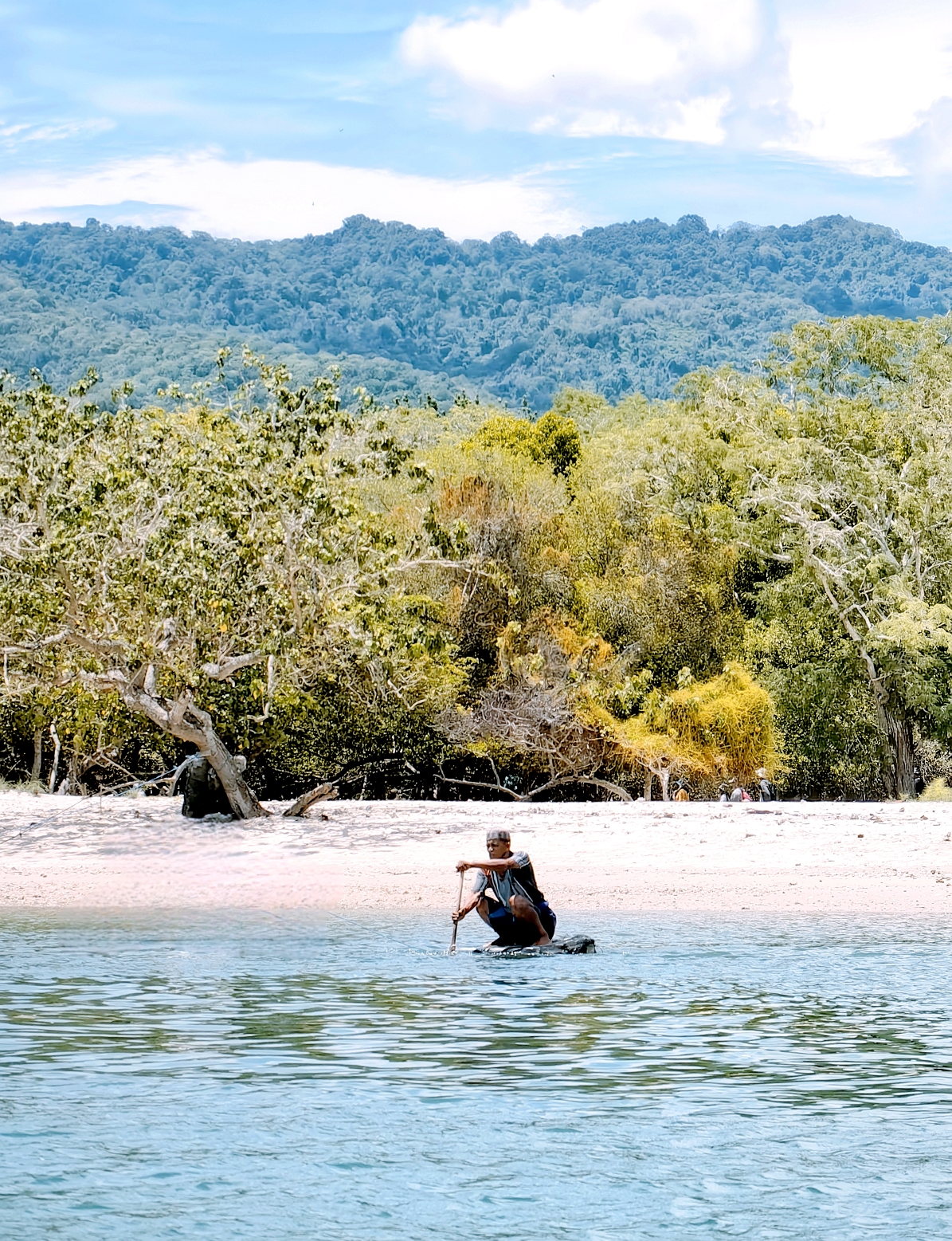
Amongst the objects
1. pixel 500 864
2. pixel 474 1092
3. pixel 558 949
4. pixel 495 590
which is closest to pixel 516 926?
pixel 558 949

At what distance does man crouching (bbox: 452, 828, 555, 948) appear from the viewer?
14617 mm

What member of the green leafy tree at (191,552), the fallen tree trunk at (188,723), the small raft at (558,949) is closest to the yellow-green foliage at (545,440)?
the green leafy tree at (191,552)

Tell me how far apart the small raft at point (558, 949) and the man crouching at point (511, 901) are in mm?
89

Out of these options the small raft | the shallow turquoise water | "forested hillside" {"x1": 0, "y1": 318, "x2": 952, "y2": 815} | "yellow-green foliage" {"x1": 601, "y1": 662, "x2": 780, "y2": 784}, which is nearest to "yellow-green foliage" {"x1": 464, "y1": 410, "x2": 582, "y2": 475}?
"forested hillside" {"x1": 0, "y1": 318, "x2": 952, "y2": 815}

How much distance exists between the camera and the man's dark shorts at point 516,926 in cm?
1473

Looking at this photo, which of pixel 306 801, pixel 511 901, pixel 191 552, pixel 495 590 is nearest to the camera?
pixel 511 901

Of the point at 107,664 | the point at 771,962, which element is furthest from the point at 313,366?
Result: the point at 771,962

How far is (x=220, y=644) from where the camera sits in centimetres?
2508

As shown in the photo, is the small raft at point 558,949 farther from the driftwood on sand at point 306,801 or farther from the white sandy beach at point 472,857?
the driftwood on sand at point 306,801

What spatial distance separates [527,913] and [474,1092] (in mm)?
5216

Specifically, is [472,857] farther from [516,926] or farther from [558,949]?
[558,949]

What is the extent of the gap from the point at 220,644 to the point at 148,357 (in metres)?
129

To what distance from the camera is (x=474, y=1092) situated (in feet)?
31.1

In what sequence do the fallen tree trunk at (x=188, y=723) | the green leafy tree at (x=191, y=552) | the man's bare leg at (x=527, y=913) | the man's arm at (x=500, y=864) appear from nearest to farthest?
the man's arm at (x=500, y=864)
the man's bare leg at (x=527, y=913)
the green leafy tree at (x=191, y=552)
the fallen tree trunk at (x=188, y=723)
